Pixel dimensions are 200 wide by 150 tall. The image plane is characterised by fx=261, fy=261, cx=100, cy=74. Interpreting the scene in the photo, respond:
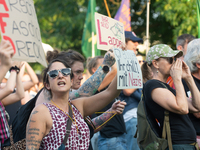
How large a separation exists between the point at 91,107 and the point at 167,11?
7.63 meters

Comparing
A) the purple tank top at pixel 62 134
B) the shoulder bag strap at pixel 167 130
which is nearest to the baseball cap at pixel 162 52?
the shoulder bag strap at pixel 167 130

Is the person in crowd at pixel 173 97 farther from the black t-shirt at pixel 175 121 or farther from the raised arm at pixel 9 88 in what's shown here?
the raised arm at pixel 9 88

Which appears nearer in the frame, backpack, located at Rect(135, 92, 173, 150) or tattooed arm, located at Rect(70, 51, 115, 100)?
backpack, located at Rect(135, 92, 173, 150)

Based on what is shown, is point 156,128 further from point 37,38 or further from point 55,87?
point 37,38

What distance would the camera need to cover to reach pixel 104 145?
144 inches

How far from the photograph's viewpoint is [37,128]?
192 centimetres

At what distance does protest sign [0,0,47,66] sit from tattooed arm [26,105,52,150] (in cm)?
49

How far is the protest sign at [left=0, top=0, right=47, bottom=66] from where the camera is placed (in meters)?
2.10

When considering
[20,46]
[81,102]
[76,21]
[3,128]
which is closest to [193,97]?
[81,102]

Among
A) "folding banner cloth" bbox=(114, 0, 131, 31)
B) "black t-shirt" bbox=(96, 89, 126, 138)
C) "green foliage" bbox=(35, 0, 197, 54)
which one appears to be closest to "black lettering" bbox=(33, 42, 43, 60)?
Answer: "black t-shirt" bbox=(96, 89, 126, 138)

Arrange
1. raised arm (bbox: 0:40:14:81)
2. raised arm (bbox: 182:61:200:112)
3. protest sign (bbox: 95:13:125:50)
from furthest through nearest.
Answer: protest sign (bbox: 95:13:125:50) < raised arm (bbox: 182:61:200:112) < raised arm (bbox: 0:40:14:81)

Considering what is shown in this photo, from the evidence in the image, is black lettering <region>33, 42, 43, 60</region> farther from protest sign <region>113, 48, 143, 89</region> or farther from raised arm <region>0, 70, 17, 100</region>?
raised arm <region>0, 70, 17, 100</region>

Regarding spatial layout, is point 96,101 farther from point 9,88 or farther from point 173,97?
point 9,88

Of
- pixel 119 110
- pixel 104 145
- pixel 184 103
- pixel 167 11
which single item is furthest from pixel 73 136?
pixel 167 11
